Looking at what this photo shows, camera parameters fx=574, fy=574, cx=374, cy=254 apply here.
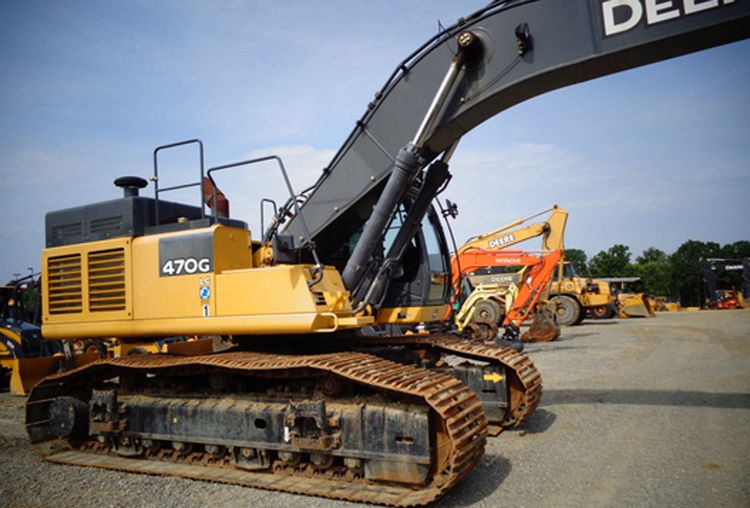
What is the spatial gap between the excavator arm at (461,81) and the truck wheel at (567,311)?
20.0m

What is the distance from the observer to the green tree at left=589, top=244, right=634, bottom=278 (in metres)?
102

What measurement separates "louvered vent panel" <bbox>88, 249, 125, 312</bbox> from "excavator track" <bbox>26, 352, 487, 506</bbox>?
0.66m

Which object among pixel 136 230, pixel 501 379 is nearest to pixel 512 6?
pixel 501 379

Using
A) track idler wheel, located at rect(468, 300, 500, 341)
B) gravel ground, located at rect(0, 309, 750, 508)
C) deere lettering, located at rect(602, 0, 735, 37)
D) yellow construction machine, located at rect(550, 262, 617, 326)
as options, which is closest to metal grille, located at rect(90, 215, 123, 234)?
gravel ground, located at rect(0, 309, 750, 508)

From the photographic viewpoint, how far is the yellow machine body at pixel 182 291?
5484mm

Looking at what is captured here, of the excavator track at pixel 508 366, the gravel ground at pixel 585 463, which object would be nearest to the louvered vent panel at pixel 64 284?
the gravel ground at pixel 585 463

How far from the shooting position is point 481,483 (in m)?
5.13

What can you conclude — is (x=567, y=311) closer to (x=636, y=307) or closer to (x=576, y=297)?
(x=576, y=297)

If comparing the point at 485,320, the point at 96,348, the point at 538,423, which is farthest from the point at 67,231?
the point at 485,320

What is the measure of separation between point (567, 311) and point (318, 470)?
2159cm

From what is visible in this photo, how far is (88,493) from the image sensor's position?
17.9 ft

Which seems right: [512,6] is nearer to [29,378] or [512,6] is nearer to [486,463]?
[486,463]

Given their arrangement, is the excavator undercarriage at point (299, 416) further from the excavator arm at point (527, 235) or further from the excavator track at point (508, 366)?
the excavator arm at point (527, 235)

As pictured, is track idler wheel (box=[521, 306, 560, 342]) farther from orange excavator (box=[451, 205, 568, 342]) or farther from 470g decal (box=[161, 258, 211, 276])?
470g decal (box=[161, 258, 211, 276])
